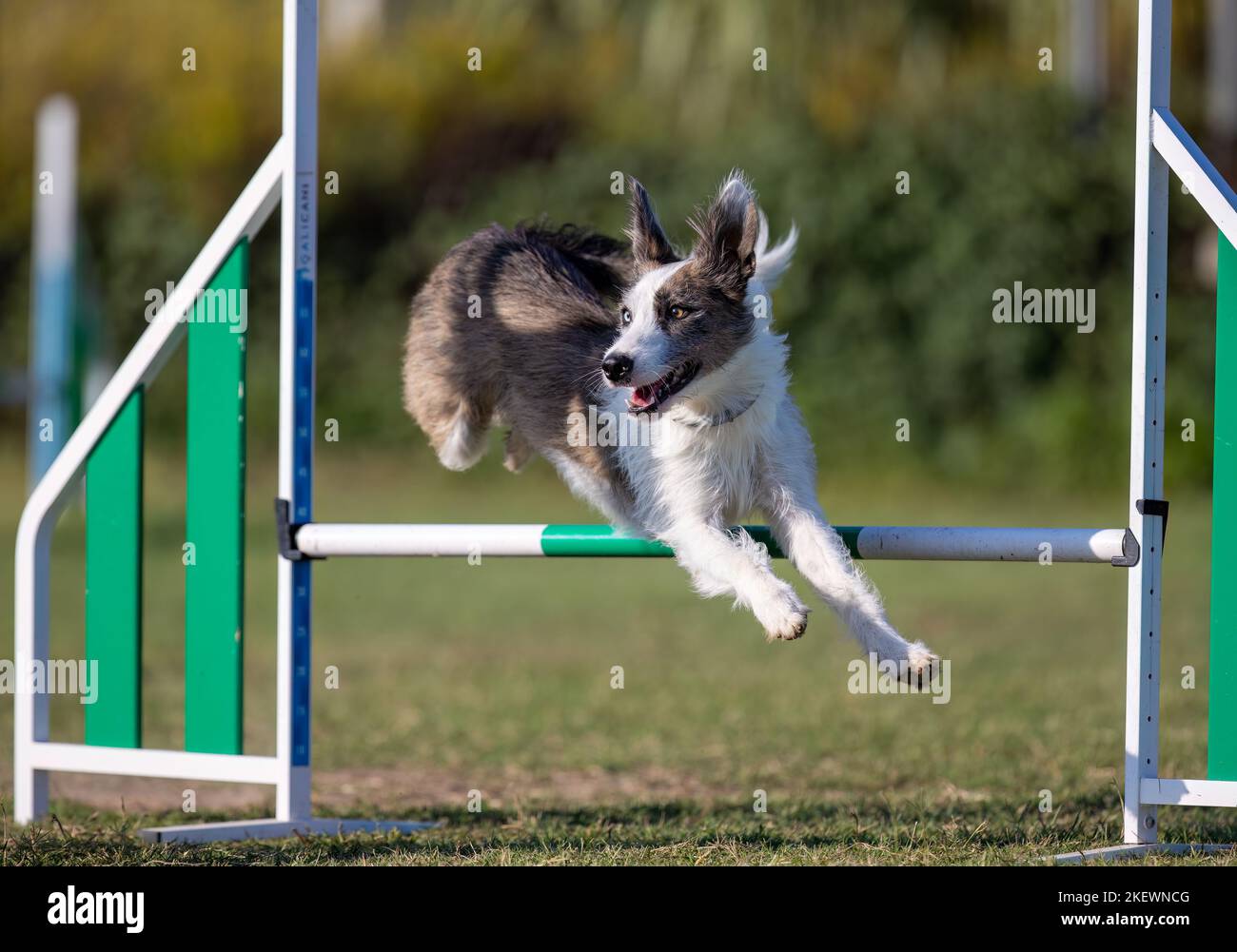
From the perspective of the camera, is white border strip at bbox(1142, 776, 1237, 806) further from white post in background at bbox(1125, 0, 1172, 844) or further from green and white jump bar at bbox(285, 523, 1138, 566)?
green and white jump bar at bbox(285, 523, 1138, 566)

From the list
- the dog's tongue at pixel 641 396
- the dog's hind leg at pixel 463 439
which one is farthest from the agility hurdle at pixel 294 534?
the dog's hind leg at pixel 463 439

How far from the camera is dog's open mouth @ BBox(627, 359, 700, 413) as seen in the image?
4.59 metres

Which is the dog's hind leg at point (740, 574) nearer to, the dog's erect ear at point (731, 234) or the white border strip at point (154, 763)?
the dog's erect ear at point (731, 234)

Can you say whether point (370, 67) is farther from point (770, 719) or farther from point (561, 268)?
point (561, 268)

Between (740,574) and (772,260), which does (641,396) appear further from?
(772,260)

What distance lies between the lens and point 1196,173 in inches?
182

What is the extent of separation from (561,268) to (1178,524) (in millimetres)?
10536

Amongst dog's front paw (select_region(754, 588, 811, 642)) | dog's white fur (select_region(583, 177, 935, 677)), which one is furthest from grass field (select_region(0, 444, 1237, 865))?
dog's white fur (select_region(583, 177, 935, 677))

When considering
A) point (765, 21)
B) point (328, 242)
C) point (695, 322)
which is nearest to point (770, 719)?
point (695, 322)

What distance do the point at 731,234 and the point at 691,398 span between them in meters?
0.47

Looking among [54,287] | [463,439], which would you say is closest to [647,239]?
[463,439]

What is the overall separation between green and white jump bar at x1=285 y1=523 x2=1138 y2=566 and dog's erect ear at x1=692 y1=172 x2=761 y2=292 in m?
0.76
